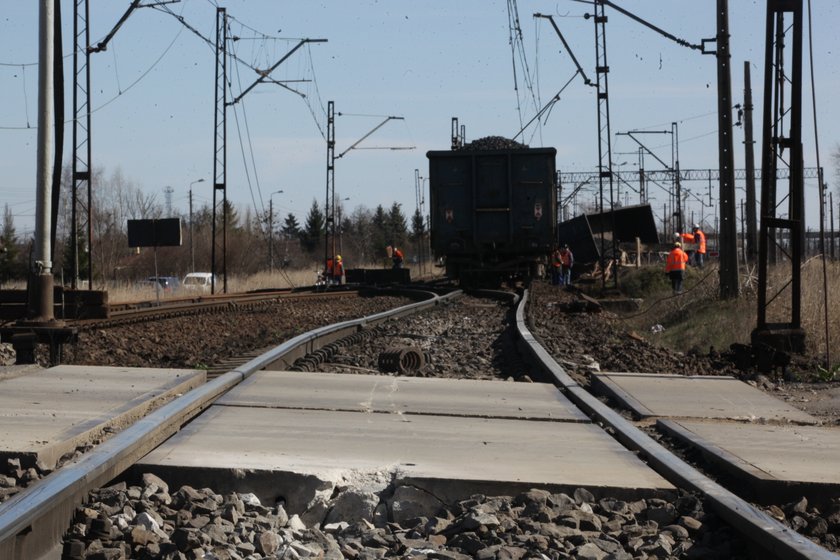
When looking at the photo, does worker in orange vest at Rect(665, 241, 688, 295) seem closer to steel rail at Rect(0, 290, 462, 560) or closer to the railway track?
the railway track

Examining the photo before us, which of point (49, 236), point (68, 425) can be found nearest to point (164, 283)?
point (49, 236)

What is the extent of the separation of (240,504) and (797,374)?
8.68m

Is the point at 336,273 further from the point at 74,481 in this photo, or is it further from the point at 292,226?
the point at 292,226

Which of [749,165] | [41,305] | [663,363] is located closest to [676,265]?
[749,165]

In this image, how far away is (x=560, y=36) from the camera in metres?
28.6

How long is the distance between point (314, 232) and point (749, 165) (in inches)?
3853

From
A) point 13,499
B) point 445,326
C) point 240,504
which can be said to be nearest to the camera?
point 13,499

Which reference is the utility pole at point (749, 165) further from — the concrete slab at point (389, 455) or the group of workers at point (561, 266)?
the concrete slab at point (389, 455)

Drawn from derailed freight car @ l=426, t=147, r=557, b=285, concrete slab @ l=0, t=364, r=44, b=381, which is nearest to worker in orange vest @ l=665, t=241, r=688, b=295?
derailed freight car @ l=426, t=147, r=557, b=285

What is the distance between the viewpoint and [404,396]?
299 inches

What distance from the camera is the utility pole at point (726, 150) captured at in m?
20.6

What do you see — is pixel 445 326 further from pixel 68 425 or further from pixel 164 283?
pixel 164 283

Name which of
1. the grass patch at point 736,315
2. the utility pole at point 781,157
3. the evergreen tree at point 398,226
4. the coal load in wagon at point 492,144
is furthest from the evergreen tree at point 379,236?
the utility pole at point 781,157

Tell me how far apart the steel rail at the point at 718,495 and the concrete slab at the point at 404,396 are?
0.18 m
